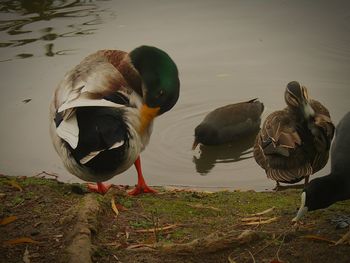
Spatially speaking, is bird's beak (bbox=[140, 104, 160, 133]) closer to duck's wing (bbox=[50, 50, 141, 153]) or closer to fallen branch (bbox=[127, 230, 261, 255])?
duck's wing (bbox=[50, 50, 141, 153])

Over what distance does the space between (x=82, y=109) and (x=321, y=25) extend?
7170 millimetres

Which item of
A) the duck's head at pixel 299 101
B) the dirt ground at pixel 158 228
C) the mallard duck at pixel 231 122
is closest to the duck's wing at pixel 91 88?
the dirt ground at pixel 158 228

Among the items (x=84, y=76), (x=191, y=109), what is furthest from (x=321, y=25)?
(x=84, y=76)

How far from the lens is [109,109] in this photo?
4.67 metres

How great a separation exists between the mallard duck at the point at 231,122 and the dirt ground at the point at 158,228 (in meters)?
2.40

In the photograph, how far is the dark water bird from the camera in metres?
4.10

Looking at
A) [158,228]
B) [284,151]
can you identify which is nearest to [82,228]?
[158,228]

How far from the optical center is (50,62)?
32.8ft

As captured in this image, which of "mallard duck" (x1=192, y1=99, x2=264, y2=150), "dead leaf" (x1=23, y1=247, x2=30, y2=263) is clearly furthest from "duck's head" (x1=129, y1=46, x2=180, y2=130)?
"mallard duck" (x1=192, y1=99, x2=264, y2=150)

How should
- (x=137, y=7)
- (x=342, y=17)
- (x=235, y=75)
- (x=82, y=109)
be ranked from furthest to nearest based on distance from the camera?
1. (x=137, y=7)
2. (x=342, y=17)
3. (x=235, y=75)
4. (x=82, y=109)

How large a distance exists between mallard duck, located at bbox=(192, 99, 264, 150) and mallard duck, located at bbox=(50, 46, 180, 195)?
7.42 ft

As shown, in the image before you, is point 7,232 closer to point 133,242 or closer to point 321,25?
point 133,242

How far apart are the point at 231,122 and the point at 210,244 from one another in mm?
4467

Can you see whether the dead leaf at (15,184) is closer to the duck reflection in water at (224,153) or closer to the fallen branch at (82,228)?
the fallen branch at (82,228)
